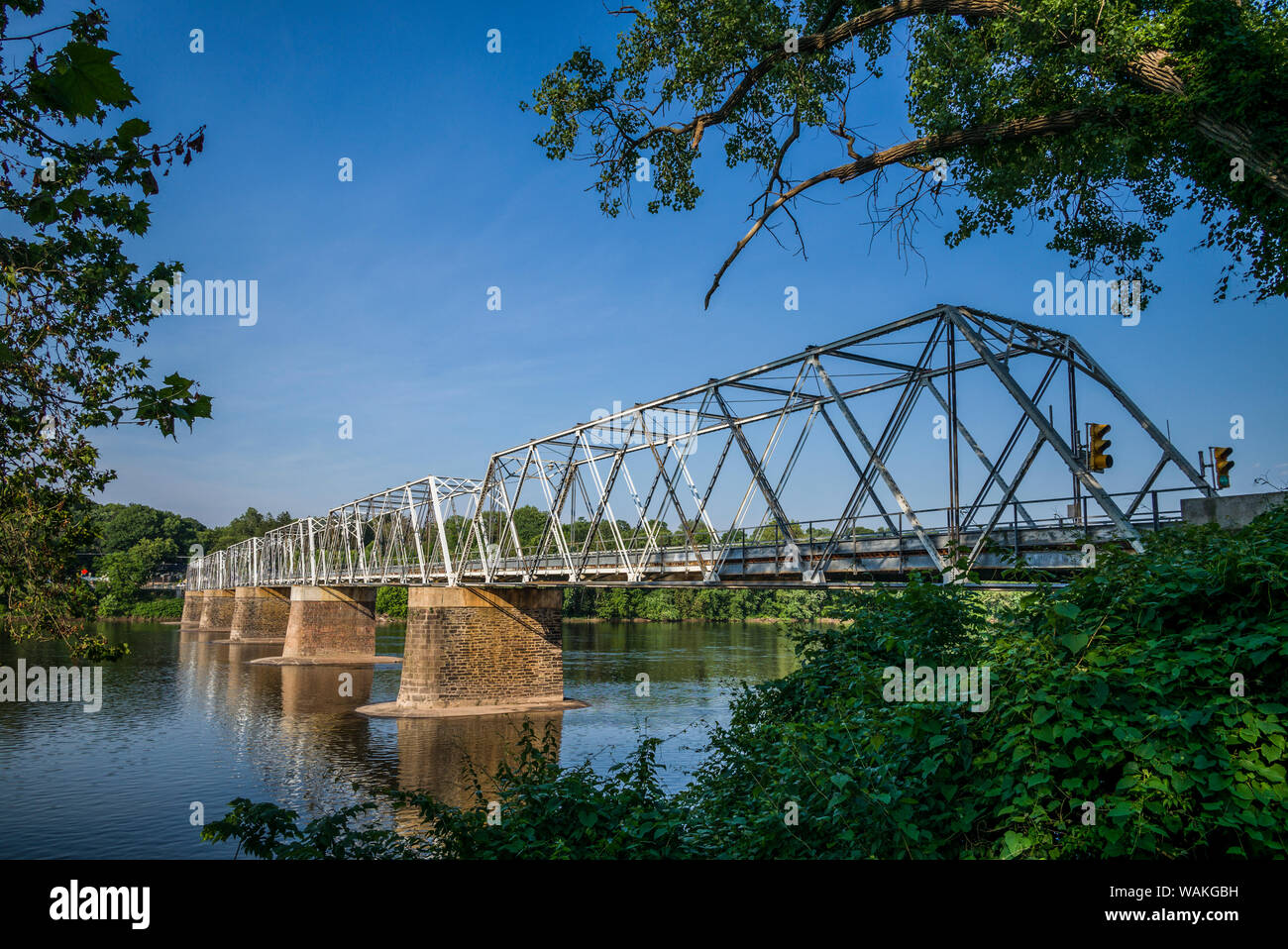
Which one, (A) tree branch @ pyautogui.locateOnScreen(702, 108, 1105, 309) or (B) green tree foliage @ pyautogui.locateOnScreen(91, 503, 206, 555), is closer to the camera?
(A) tree branch @ pyautogui.locateOnScreen(702, 108, 1105, 309)

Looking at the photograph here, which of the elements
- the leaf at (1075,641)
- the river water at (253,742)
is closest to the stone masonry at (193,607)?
the river water at (253,742)

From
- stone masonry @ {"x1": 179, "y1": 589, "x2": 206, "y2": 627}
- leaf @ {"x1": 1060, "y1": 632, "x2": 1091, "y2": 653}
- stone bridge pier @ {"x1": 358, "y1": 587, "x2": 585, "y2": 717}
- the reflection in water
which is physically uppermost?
leaf @ {"x1": 1060, "y1": 632, "x2": 1091, "y2": 653}

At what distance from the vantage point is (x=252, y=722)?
40281 mm

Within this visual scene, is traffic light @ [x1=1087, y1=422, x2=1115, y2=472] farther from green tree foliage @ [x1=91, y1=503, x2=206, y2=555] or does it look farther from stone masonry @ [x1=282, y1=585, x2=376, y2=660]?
green tree foliage @ [x1=91, y1=503, x2=206, y2=555]

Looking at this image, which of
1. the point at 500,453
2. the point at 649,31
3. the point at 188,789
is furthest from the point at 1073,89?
the point at 500,453

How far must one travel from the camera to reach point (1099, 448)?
52.3 feet

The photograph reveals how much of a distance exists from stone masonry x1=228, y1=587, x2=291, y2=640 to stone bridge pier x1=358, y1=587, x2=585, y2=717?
2524 inches

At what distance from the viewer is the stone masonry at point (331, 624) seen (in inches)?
2741

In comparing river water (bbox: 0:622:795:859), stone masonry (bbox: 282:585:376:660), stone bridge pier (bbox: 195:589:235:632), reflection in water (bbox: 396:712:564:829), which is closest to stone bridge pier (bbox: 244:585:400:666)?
stone masonry (bbox: 282:585:376:660)

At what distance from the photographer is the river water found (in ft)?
74.3

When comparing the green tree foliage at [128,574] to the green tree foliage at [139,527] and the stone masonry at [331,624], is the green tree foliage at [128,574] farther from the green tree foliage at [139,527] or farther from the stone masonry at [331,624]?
the stone masonry at [331,624]

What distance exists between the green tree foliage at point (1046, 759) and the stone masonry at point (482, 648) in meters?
32.3

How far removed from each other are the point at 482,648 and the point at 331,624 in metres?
34.4
